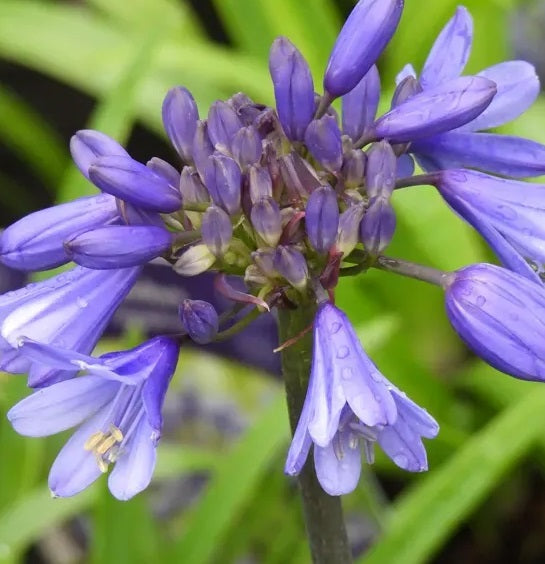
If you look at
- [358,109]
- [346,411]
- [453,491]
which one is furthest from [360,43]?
[453,491]

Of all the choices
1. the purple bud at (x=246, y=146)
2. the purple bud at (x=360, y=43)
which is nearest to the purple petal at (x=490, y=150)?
the purple bud at (x=360, y=43)

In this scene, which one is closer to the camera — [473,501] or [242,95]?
[242,95]

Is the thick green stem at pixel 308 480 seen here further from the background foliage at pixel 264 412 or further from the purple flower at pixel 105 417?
the background foliage at pixel 264 412

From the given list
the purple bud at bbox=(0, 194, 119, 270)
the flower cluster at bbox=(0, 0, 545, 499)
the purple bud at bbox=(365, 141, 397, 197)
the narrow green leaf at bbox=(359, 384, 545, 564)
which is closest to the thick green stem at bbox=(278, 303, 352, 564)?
the flower cluster at bbox=(0, 0, 545, 499)

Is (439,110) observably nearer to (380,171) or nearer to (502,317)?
(380,171)

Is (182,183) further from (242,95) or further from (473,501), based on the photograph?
(473,501)

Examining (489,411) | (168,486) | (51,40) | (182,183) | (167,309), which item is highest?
(182,183)

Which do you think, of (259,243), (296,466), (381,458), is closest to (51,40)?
(381,458)
